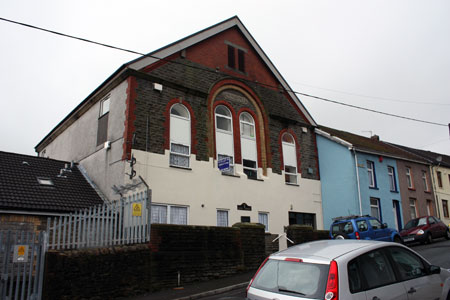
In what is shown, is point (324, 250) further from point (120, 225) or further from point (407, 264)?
point (120, 225)

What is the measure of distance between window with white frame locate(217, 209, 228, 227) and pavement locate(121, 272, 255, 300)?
4.26 meters

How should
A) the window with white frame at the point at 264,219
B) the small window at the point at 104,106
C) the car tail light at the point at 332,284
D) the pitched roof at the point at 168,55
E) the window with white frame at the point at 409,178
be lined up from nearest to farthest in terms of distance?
the car tail light at the point at 332,284
the pitched roof at the point at 168,55
the small window at the point at 104,106
the window with white frame at the point at 264,219
the window with white frame at the point at 409,178

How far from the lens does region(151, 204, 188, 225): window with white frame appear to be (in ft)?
48.1

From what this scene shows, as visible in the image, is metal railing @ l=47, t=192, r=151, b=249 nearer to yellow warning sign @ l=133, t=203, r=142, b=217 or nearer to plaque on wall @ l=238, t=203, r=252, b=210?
yellow warning sign @ l=133, t=203, r=142, b=217

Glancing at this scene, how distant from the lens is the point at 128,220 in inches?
440

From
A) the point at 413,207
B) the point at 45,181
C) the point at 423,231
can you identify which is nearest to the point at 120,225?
the point at 45,181

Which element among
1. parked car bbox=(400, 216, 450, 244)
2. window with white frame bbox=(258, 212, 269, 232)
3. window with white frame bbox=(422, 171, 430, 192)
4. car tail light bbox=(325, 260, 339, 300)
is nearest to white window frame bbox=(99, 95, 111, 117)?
window with white frame bbox=(258, 212, 269, 232)

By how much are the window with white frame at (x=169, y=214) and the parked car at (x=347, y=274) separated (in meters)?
9.78

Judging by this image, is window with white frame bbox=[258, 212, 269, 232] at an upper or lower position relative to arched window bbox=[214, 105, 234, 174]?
lower

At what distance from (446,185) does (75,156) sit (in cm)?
2707

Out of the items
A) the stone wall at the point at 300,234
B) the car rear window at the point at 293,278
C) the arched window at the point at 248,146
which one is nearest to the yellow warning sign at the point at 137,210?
the car rear window at the point at 293,278

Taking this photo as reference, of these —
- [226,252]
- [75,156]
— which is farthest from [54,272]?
[75,156]

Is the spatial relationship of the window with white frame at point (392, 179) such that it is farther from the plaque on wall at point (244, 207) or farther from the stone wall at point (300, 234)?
the plaque on wall at point (244, 207)

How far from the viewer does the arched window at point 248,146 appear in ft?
62.0
